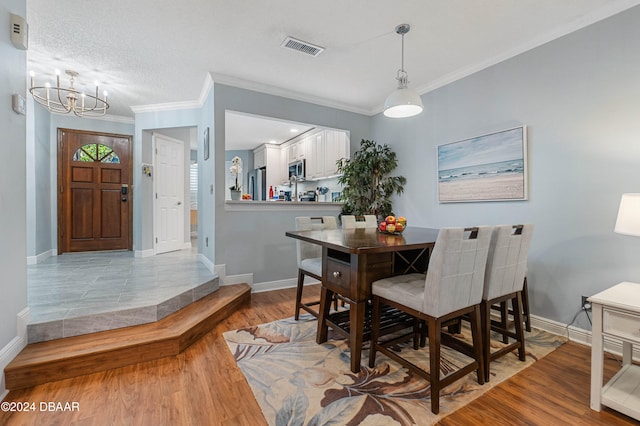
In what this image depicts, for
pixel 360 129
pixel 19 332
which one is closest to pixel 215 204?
pixel 19 332

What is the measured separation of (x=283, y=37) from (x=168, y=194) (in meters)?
3.66

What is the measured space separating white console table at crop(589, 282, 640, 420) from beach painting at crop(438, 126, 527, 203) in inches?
51.7

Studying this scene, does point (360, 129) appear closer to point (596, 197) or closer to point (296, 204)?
point (296, 204)

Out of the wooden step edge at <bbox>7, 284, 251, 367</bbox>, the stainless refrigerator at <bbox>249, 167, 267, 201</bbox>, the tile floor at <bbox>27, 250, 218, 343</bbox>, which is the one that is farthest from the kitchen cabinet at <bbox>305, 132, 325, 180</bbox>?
the wooden step edge at <bbox>7, 284, 251, 367</bbox>

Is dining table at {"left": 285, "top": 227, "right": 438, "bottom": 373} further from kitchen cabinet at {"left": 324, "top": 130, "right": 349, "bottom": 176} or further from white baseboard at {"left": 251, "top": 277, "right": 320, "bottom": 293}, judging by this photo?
kitchen cabinet at {"left": 324, "top": 130, "right": 349, "bottom": 176}

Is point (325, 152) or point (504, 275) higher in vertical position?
point (325, 152)

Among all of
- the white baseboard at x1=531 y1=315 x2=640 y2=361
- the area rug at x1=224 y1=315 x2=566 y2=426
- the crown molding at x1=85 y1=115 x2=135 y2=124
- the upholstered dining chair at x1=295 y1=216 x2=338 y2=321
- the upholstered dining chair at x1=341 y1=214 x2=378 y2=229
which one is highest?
the crown molding at x1=85 y1=115 x2=135 y2=124

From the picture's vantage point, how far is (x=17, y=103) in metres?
1.79

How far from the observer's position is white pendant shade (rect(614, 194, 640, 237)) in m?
1.63

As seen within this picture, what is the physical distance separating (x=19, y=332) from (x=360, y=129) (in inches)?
166

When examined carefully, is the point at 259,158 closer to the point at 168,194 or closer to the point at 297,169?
the point at 297,169

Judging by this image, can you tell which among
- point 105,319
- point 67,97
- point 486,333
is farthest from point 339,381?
point 67,97

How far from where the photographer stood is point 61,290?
263cm

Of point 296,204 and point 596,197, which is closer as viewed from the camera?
point 596,197
